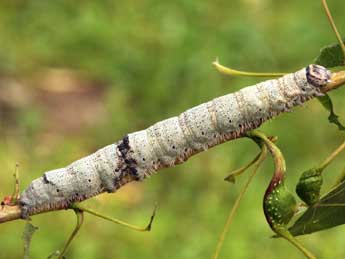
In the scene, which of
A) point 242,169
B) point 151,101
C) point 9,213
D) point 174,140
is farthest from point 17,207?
point 151,101

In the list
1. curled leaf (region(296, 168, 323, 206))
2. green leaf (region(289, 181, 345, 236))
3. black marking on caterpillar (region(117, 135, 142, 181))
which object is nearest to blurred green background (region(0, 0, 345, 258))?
black marking on caterpillar (region(117, 135, 142, 181))

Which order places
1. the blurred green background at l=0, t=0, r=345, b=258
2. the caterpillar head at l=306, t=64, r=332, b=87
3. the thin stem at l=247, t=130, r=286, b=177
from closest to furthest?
the thin stem at l=247, t=130, r=286, b=177 → the caterpillar head at l=306, t=64, r=332, b=87 → the blurred green background at l=0, t=0, r=345, b=258

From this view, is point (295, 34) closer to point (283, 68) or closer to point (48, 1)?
point (283, 68)

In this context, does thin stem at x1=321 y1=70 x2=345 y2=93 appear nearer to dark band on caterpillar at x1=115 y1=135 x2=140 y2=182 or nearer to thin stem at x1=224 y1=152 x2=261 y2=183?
thin stem at x1=224 y1=152 x2=261 y2=183

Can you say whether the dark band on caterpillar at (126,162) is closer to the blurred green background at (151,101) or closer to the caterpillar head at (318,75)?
the caterpillar head at (318,75)

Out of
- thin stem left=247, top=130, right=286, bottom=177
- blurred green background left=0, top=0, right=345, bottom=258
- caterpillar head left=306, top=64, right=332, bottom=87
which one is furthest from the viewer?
blurred green background left=0, top=0, right=345, bottom=258

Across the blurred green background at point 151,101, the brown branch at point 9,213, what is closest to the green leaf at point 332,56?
the brown branch at point 9,213
